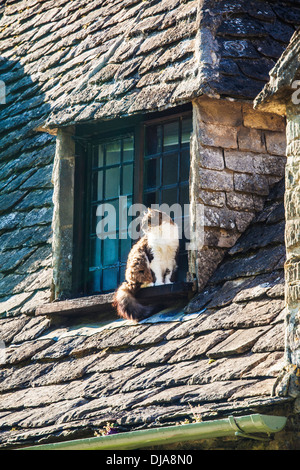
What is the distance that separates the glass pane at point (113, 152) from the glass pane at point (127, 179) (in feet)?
0.43

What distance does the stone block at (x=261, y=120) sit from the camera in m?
7.64

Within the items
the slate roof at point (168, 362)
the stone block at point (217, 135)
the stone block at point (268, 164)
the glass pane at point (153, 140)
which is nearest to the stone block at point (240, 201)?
the slate roof at point (168, 362)

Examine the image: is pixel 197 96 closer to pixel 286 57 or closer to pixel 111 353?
pixel 286 57

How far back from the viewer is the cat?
293 inches

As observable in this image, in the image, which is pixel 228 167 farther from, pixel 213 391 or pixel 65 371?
pixel 213 391

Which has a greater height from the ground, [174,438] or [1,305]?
[1,305]

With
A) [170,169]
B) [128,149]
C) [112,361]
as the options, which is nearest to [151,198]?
[170,169]

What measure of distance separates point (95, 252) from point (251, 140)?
5.40 feet

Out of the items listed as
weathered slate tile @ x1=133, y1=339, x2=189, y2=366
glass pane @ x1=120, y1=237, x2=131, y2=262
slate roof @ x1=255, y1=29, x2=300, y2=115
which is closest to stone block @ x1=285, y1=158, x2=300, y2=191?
slate roof @ x1=255, y1=29, x2=300, y2=115

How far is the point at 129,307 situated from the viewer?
23.8 ft

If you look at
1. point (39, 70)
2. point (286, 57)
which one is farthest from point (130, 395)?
point (39, 70)

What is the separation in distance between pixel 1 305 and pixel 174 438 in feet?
10.9

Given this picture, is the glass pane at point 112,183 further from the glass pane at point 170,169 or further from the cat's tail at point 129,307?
the cat's tail at point 129,307

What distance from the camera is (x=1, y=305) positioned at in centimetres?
859
